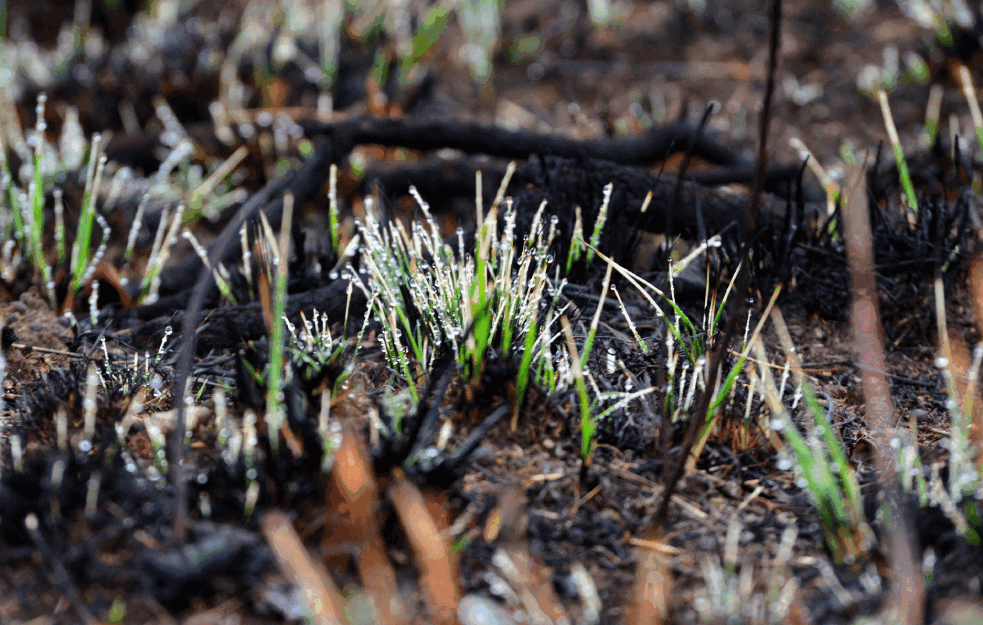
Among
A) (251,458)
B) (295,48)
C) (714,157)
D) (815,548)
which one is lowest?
(815,548)

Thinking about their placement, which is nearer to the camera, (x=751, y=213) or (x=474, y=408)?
(x=751, y=213)

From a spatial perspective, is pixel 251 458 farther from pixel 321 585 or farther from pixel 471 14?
pixel 471 14

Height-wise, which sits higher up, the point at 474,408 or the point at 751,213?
the point at 751,213

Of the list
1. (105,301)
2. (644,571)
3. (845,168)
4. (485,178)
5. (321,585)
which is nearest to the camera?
(321,585)

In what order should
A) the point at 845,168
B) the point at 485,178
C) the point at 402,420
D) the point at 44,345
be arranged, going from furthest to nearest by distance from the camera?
the point at 845,168, the point at 485,178, the point at 44,345, the point at 402,420

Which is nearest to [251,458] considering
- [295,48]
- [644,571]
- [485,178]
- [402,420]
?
[402,420]

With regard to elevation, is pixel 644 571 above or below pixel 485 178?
below

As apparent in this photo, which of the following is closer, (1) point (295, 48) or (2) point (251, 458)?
(2) point (251, 458)
